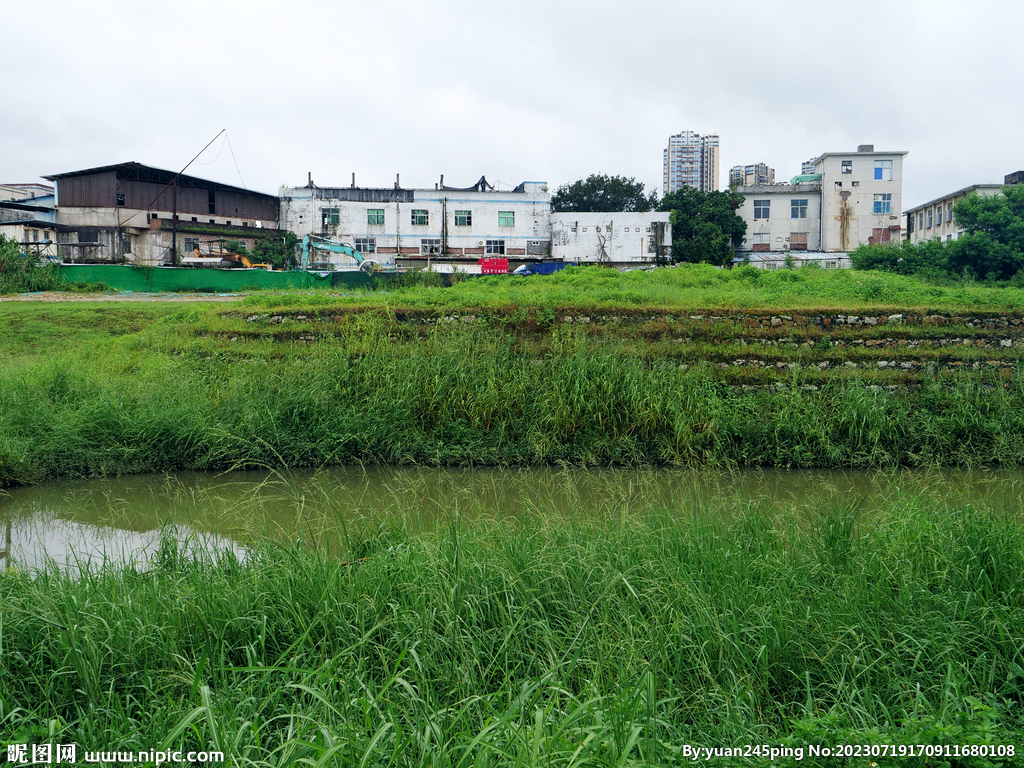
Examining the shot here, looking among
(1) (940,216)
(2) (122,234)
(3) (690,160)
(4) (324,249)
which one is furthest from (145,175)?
(3) (690,160)

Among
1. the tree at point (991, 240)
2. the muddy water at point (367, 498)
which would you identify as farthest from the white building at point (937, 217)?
the muddy water at point (367, 498)

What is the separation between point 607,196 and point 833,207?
15189mm

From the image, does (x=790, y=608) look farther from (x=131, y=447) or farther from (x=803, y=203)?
(x=803, y=203)

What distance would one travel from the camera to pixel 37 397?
29.3 feet

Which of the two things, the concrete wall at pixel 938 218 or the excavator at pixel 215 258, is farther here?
the concrete wall at pixel 938 218

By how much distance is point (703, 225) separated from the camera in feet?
132

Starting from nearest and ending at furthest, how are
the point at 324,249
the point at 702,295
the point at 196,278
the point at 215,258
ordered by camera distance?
the point at 702,295
the point at 196,278
the point at 324,249
the point at 215,258

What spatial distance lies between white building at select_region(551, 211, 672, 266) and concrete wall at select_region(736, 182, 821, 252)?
888cm

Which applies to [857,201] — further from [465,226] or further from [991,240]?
[465,226]

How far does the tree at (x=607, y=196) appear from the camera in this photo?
166ft

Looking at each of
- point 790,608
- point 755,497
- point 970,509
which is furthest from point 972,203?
point 790,608

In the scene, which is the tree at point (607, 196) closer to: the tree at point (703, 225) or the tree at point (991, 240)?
the tree at point (703, 225)

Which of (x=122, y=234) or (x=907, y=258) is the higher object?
(x=122, y=234)

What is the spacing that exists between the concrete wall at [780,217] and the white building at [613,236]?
8.88 meters
